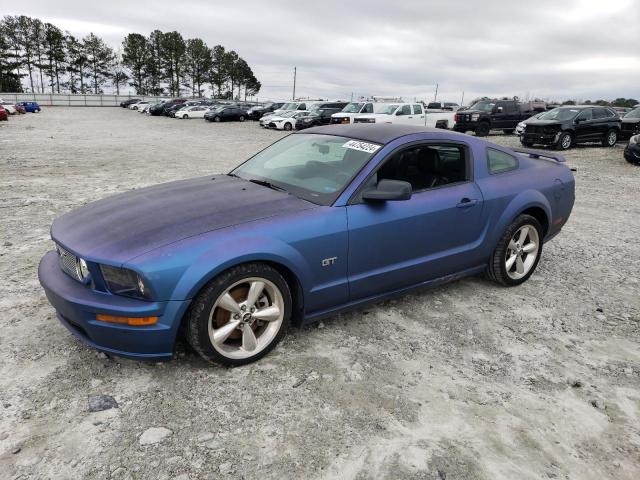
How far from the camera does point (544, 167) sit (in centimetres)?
466

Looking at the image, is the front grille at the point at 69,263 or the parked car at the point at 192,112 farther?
the parked car at the point at 192,112

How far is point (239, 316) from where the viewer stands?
9.70 feet

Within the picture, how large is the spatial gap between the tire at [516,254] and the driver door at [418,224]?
0.34m

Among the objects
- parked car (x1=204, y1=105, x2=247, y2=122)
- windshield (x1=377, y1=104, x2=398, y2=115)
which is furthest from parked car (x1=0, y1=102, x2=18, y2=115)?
windshield (x1=377, y1=104, x2=398, y2=115)

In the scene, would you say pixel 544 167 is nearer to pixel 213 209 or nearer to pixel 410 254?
pixel 410 254

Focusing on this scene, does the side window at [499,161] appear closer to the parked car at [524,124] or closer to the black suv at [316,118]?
the parked car at [524,124]

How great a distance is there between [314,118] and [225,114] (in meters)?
10.1

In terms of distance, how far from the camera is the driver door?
336 centimetres

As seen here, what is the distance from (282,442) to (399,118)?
796 inches

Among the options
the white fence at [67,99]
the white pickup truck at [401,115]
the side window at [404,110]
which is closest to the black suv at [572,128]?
the white pickup truck at [401,115]

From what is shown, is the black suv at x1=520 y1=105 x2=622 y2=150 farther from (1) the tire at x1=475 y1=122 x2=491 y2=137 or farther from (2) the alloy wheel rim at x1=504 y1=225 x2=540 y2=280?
(2) the alloy wheel rim at x1=504 y1=225 x2=540 y2=280

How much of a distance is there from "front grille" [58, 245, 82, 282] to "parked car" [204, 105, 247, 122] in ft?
113

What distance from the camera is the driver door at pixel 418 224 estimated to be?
3355 mm

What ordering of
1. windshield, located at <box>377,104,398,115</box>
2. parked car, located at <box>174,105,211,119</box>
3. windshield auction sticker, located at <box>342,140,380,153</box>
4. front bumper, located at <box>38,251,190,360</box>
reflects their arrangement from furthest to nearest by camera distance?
parked car, located at <box>174,105,211,119</box> < windshield, located at <box>377,104,398,115</box> < windshield auction sticker, located at <box>342,140,380,153</box> < front bumper, located at <box>38,251,190,360</box>
